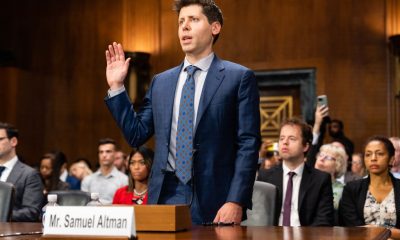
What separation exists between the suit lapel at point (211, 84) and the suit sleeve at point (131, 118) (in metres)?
0.26

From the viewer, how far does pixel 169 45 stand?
1000 centimetres

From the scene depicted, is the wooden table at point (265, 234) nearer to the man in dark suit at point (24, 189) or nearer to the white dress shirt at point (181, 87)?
the white dress shirt at point (181, 87)

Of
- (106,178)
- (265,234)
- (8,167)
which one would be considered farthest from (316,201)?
(106,178)

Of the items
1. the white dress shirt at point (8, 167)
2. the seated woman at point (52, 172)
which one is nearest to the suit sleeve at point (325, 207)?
the white dress shirt at point (8, 167)

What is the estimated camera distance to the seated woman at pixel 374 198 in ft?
14.7

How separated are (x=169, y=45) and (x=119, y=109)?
24.0ft

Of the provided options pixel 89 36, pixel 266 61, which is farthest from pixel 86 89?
pixel 266 61

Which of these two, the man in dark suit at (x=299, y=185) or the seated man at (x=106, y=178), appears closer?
the man in dark suit at (x=299, y=185)

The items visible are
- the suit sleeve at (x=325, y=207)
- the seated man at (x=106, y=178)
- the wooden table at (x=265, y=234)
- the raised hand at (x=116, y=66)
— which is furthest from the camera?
the seated man at (x=106, y=178)

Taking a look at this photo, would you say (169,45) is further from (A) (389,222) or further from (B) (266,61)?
(A) (389,222)

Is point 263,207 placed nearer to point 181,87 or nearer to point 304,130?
point 181,87

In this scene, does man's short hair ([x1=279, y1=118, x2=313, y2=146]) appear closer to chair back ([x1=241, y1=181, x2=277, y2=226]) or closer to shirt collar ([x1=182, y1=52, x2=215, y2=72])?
chair back ([x1=241, y1=181, x2=277, y2=226])

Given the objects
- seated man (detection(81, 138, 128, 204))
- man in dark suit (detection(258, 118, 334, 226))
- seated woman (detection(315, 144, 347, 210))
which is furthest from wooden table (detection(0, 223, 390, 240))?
seated man (detection(81, 138, 128, 204))

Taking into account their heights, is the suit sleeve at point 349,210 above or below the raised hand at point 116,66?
below
